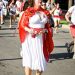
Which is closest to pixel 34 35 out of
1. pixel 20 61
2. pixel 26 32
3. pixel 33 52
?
pixel 26 32

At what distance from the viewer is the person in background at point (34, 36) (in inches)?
306

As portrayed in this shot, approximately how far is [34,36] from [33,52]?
0.30 m

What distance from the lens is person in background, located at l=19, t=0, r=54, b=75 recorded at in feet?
25.5

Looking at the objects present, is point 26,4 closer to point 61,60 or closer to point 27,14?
point 27,14

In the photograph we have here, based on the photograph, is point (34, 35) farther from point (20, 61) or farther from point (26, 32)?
point (20, 61)

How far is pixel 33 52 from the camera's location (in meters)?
7.79

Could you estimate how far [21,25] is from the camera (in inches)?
308

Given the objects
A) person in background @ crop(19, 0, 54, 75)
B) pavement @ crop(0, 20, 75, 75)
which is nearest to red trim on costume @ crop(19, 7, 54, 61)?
person in background @ crop(19, 0, 54, 75)

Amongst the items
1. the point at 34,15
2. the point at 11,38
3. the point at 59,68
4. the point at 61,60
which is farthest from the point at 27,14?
the point at 11,38

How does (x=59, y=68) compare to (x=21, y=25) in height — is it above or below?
below

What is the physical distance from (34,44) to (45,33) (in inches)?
13.4

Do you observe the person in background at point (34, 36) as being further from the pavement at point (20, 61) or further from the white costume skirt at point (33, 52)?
the pavement at point (20, 61)

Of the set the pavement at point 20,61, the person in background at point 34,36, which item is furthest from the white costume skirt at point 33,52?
the pavement at point 20,61

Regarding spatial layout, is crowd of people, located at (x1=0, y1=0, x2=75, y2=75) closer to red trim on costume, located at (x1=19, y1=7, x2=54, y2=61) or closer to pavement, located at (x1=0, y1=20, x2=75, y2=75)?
red trim on costume, located at (x1=19, y1=7, x2=54, y2=61)
